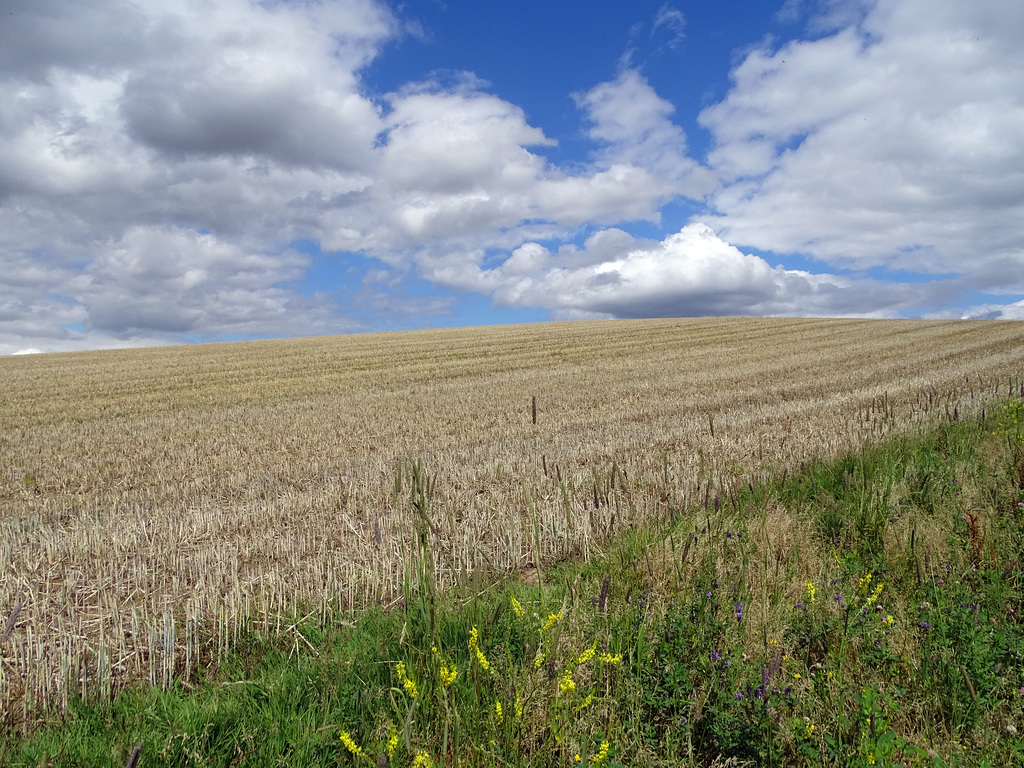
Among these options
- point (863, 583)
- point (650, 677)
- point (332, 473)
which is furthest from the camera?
point (332, 473)

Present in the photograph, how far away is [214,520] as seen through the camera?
604 cm

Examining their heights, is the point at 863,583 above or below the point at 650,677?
above

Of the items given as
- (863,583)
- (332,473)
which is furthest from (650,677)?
(332,473)

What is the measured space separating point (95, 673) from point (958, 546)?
19.8 feet

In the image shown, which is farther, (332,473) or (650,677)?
(332,473)

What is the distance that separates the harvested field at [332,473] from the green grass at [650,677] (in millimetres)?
498

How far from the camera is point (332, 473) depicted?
875 cm

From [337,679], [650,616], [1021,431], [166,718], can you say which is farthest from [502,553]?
[1021,431]

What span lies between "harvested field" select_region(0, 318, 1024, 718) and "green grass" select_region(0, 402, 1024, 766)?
498 mm

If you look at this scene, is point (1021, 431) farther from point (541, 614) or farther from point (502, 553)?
point (541, 614)

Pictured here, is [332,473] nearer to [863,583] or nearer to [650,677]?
[650,677]

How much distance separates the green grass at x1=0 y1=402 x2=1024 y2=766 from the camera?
2.47 meters

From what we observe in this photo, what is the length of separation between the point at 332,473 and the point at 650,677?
6842mm

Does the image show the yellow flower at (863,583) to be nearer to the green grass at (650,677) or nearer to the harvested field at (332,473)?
the green grass at (650,677)
